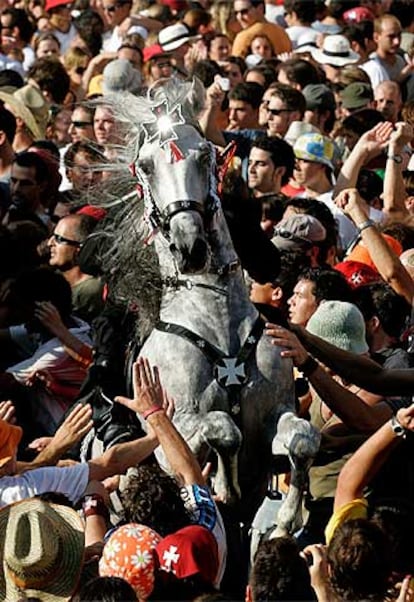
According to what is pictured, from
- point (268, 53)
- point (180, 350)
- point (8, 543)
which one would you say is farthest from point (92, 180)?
point (268, 53)

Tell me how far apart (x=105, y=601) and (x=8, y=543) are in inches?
31.6

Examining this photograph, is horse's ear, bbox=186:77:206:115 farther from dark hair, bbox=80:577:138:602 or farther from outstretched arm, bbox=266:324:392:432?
dark hair, bbox=80:577:138:602

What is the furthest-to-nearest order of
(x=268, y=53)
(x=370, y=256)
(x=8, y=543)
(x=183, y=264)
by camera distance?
(x=268, y=53) → (x=370, y=256) → (x=183, y=264) → (x=8, y=543)

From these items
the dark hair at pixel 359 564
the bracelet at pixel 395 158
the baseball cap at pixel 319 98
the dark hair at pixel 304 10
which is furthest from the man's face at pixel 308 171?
the dark hair at pixel 359 564

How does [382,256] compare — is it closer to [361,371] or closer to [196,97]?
[196,97]

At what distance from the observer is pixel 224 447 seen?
7211 mm

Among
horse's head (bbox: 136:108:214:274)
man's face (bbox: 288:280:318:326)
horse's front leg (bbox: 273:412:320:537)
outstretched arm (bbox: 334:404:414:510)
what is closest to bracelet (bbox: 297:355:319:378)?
horse's front leg (bbox: 273:412:320:537)

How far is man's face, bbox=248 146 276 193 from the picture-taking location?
11.2m

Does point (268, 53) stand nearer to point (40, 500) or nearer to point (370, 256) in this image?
point (370, 256)

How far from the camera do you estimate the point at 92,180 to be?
827 cm

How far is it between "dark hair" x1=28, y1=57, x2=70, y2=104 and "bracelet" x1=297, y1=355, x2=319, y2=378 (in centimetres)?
738

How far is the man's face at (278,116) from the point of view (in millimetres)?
12648

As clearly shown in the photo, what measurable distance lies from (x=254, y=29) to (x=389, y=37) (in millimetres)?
1360

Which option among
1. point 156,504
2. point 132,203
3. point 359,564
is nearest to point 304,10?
point 132,203
